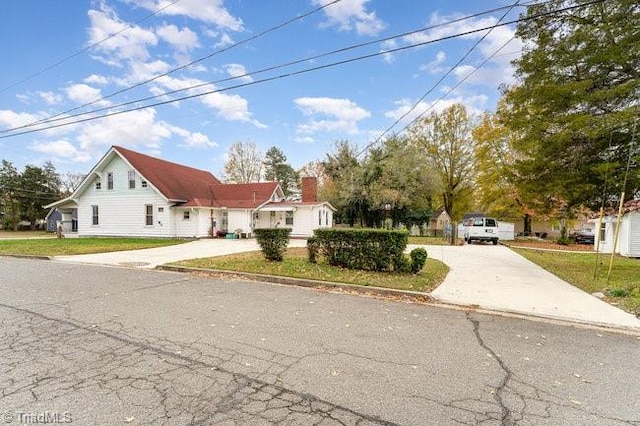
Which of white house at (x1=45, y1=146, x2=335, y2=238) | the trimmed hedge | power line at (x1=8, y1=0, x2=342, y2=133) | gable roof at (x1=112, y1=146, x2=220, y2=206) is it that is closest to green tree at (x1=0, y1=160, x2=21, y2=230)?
white house at (x1=45, y1=146, x2=335, y2=238)

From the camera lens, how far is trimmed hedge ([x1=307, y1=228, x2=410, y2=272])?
9.31 m

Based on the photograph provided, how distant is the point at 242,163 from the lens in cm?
4469

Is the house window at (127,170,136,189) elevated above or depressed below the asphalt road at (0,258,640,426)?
above

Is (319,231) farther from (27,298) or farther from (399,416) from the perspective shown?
(399,416)

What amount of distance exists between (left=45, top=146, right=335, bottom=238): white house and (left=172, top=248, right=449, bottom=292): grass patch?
14055 mm

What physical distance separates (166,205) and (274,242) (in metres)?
16.1

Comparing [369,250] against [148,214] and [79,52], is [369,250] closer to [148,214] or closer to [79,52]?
[79,52]

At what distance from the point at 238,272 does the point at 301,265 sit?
6.41 feet

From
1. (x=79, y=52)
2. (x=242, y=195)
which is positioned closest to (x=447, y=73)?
(x=79, y=52)

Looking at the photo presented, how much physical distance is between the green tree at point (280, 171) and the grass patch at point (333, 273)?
39967mm

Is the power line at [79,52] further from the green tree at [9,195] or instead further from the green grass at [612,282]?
the green tree at [9,195]

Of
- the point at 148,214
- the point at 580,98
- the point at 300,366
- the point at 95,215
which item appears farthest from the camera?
the point at 95,215

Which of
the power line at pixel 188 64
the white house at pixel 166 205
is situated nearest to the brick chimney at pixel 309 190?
the white house at pixel 166 205

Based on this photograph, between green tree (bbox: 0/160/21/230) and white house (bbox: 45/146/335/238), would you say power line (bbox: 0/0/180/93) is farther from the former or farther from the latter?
green tree (bbox: 0/160/21/230)
